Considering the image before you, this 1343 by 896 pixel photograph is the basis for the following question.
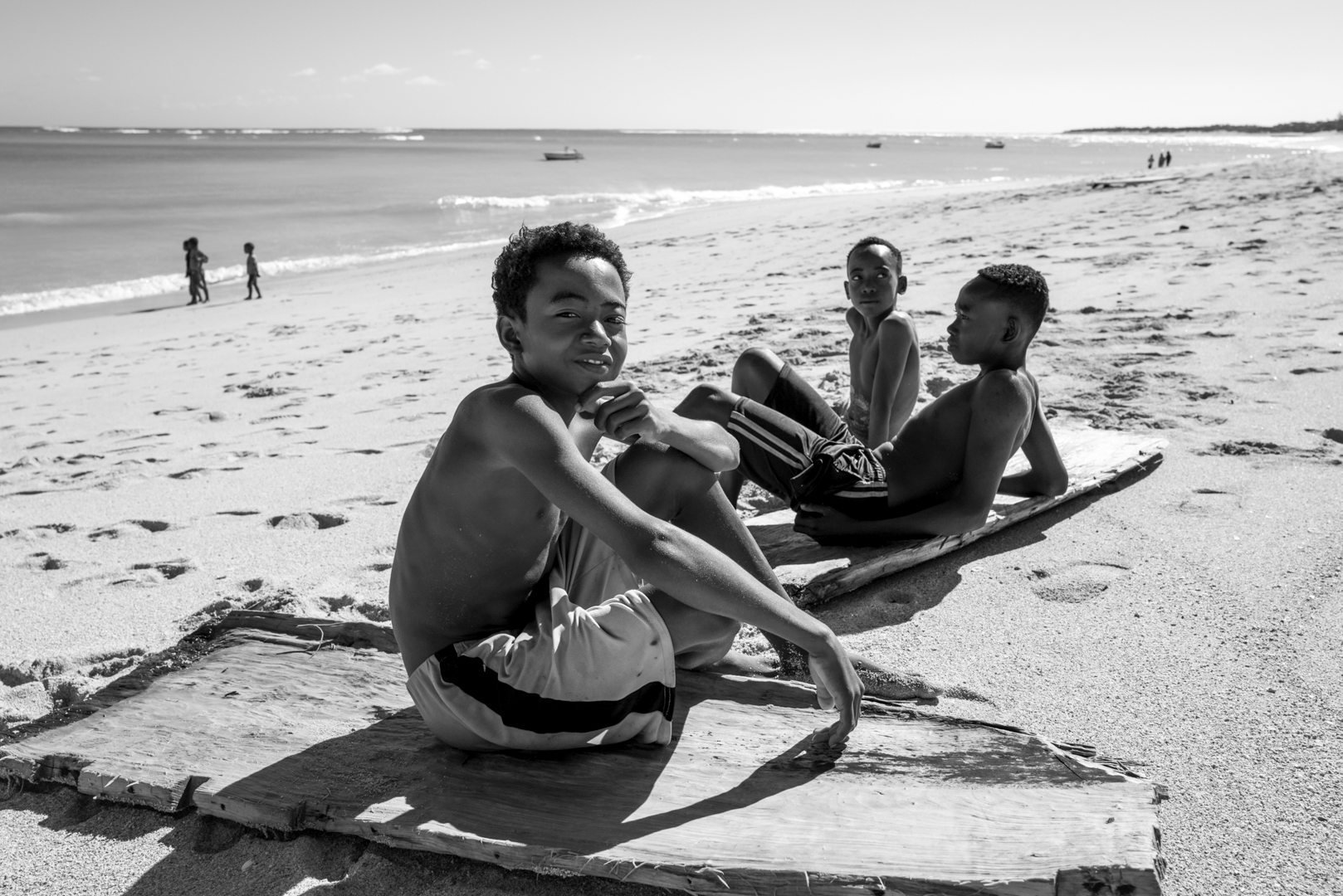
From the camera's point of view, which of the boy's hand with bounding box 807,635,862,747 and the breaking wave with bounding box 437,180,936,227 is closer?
the boy's hand with bounding box 807,635,862,747

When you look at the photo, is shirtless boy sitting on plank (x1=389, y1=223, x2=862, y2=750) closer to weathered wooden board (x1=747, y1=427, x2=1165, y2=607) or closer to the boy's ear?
the boy's ear

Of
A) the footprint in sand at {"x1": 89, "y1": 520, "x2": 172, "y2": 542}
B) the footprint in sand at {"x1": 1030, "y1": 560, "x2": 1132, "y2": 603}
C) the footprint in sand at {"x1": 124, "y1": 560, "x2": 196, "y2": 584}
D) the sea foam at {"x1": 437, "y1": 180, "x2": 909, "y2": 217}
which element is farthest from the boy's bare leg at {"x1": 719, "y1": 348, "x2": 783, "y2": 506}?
the sea foam at {"x1": 437, "y1": 180, "x2": 909, "y2": 217}

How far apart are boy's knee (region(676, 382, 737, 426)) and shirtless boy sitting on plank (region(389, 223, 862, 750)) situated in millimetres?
911

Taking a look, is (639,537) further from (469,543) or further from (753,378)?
(753,378)

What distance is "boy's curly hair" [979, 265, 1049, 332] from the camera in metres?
3.07

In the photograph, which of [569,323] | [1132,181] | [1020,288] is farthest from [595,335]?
[1132,181]

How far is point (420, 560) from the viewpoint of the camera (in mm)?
2002

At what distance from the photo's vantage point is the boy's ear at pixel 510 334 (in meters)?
2.04

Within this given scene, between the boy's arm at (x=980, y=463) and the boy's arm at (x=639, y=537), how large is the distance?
4.38 feet

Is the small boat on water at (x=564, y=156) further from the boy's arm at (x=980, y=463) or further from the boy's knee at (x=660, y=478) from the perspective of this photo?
the boy's knee at (x=660, y=478)

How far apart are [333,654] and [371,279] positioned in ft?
32.9

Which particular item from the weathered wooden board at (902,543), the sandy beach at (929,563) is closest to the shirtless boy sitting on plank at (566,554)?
the sandy beach at (929,563)

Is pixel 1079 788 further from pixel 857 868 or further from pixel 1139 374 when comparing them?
pixel 1139 374

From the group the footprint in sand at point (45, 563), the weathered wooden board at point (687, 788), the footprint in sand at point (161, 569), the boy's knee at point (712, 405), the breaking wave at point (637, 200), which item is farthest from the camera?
the breaking wave at point (637, 200)
